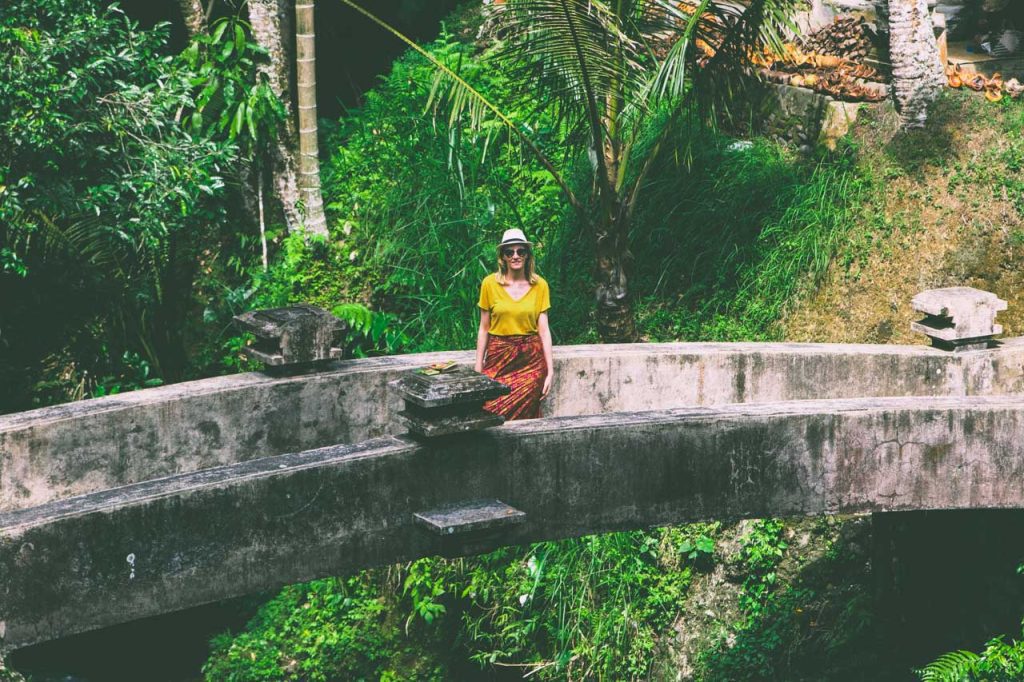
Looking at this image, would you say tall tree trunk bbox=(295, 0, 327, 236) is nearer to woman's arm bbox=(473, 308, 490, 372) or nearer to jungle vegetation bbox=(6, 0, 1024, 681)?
jungle vegetation bbox=(6, 0, 1024, 681)

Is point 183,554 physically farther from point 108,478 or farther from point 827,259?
point 827,259

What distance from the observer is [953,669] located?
21.1 ft

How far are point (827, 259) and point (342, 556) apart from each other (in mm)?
5670

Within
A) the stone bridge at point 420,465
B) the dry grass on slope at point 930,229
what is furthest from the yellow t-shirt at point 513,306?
the dry grass on slope at point 930,229

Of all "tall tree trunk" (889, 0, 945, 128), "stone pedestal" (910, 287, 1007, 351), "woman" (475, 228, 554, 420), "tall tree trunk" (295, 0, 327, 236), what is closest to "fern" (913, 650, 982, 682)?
"stone pedestal" (910, 287, 1007, 351)

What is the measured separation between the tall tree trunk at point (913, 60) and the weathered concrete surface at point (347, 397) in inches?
124

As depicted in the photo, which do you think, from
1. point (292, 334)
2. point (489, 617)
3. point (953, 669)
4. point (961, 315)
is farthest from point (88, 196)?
point (953, 669)

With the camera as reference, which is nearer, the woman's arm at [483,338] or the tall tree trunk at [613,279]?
the woman's arm at [483,338]

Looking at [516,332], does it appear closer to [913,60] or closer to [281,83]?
[913,60]

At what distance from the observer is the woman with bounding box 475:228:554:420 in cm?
686

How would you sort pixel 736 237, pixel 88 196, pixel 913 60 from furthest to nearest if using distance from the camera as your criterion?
pixel 736 237, pixel 913 60, pixel 88 196

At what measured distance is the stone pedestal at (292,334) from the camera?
712cm

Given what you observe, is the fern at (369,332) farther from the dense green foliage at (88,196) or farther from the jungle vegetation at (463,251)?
the dense green foliage at (88,196)

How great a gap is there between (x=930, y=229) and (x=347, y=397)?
17.4 feet
